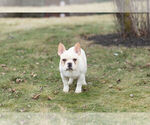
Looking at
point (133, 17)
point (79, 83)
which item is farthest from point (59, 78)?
point (133, 17)

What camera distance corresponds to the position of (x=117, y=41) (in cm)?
1041

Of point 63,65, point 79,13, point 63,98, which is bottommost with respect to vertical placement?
point 79,13

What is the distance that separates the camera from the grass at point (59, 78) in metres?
5.78

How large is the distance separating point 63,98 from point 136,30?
495cm

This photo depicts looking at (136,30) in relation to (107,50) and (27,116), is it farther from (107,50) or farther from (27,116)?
(27,116)

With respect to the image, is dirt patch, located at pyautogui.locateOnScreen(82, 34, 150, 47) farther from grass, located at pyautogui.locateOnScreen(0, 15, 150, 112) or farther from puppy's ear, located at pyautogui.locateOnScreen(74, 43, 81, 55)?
puppy's ear, located at pyautogui.locateOnScreen(74, 43, 81, 55)

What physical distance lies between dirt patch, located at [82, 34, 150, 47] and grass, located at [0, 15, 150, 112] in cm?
31

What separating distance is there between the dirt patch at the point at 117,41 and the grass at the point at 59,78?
313 mm

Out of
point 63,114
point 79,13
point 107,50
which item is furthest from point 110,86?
point 79,13

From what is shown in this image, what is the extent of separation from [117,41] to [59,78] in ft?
11.7

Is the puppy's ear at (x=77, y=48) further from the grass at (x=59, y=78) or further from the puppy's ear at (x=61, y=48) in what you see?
the grass at (x=59, y=78)

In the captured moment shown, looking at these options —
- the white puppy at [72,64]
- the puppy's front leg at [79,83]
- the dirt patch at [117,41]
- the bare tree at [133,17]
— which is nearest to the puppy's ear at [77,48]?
the white puppy at [72,64]

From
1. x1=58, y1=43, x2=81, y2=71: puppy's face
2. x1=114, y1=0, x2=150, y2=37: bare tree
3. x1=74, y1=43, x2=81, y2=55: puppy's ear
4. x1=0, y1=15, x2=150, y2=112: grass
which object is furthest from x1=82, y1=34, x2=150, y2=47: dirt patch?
x1=58, y1=43, x2=81, y2=71: puppy's face

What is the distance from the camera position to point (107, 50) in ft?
31.5
